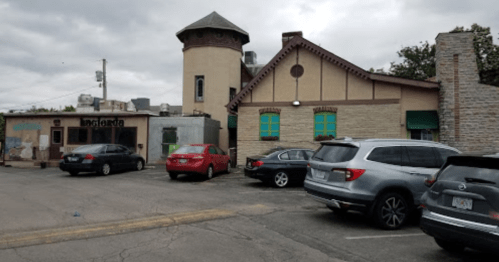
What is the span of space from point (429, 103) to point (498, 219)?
15472mm

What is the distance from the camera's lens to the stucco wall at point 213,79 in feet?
87.7

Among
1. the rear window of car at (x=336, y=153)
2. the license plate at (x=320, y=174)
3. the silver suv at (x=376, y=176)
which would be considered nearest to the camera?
the silver suv at (x=376, y=176)

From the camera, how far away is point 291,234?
6527 mm

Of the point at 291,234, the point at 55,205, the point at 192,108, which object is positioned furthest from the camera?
the point at 192,108

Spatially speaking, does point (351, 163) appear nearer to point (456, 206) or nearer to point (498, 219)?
point (456, 206)

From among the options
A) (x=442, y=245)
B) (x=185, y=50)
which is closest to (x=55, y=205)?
(x=442, y=245)

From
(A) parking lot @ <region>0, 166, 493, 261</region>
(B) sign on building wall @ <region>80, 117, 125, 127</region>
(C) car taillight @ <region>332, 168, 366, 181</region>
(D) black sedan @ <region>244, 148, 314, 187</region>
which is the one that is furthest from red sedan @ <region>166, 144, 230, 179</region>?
(B) sign on building wall @ <region>80, 117, 125, 127</region>

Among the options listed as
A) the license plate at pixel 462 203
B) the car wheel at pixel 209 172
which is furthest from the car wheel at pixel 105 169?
the license plate at pixel 462 203

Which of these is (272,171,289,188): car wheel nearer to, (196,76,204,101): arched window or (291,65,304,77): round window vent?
(291,65,304,77): round window vent

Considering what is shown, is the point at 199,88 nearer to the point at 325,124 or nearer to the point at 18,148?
the point at 325,124

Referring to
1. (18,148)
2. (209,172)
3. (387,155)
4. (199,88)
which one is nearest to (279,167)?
(209,172)

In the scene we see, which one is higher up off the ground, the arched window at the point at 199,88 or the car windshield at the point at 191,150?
the arched window at the point at 199,88

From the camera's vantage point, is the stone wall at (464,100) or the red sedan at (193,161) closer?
the red sedan at (193,161)

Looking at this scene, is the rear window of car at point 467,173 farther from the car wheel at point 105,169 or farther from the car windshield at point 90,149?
the car windshield at point 90,149
